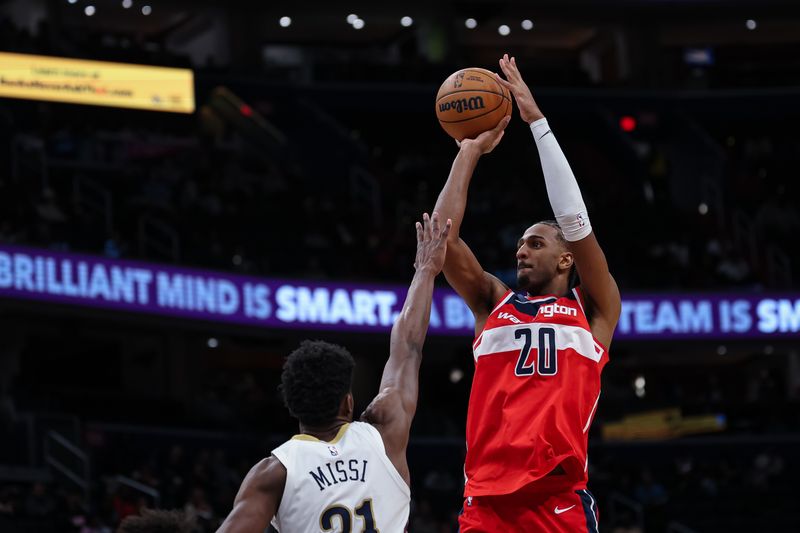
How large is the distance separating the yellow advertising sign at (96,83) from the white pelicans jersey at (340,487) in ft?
70.2

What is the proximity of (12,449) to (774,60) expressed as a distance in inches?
940

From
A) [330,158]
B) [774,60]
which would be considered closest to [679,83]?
[774,60]

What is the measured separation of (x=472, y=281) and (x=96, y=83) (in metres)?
21.1

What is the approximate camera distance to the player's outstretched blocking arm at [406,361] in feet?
15.1

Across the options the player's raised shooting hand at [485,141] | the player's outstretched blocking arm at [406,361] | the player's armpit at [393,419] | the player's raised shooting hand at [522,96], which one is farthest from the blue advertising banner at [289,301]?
the player's armpit at [393,419]

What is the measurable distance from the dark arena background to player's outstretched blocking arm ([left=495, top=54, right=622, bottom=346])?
9.42 m

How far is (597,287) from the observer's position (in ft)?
18.6

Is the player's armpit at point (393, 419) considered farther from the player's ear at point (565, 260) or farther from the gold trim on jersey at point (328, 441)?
the player's ear at point (565, 260)

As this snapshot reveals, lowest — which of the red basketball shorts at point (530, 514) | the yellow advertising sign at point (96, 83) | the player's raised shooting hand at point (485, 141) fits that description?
the red basketball shorts at point (530, 514)

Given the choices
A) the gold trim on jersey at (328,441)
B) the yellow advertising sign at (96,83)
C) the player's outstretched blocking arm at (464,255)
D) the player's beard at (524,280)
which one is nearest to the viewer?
the gold trim on jersey at (328,441)

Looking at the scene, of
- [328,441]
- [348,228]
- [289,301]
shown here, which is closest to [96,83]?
[348,228]

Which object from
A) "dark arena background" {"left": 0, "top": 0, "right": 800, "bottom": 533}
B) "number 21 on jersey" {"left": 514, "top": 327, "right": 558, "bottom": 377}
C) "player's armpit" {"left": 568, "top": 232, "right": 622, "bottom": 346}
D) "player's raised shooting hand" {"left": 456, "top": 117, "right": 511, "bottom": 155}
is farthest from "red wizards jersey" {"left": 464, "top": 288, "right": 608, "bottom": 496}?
"dark arena background" {"left": 0, "top": 0, "right": 800, "bottom": 533}

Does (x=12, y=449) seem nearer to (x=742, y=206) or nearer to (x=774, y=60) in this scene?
(x=742, y=206)

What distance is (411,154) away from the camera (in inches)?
1252
